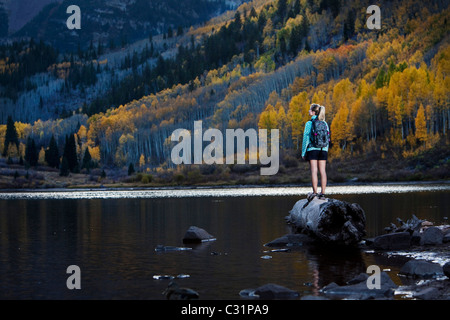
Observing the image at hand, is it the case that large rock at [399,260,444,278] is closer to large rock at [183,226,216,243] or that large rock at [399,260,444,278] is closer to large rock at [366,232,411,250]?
large rock at [366,232,411,250]

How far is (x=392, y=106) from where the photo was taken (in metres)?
148

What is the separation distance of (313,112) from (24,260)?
14.1 m

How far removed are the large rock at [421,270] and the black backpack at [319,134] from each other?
777 centimetres

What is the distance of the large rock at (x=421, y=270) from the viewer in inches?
838

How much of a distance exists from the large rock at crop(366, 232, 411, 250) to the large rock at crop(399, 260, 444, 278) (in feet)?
21.0

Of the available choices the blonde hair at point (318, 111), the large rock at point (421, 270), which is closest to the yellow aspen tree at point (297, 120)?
the blonde hair at point (318, 111)

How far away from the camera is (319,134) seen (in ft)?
91.4

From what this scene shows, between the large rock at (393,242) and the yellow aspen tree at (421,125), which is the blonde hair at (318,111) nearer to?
the large rock at (393,242)

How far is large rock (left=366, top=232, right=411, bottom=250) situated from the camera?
28.4m

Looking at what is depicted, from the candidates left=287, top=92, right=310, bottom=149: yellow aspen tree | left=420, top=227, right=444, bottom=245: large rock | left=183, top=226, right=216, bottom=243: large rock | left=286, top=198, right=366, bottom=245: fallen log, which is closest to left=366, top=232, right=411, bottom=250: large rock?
left=420, top=227, right=444, bottom=245: large rock

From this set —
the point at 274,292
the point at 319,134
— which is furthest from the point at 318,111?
the point at 274,292

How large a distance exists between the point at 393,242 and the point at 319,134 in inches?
239
